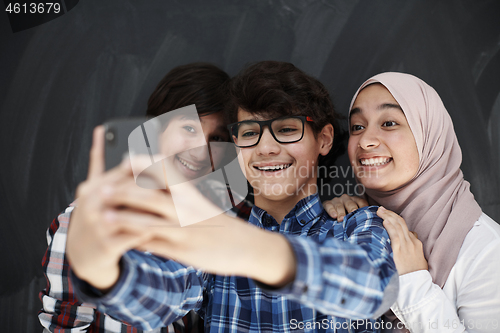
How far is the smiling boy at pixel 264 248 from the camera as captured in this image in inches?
19.8

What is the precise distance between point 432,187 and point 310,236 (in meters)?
0.46

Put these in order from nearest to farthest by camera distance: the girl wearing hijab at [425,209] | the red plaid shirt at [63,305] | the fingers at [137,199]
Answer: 1. the fingers at [137,199]
2. the girl wearing hijab at [425,209]
3. the red plaid shirt at [63,305]

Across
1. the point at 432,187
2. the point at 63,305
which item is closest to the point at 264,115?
the point at 432,187

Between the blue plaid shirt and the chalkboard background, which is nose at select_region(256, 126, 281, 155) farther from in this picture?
the chalkboard background

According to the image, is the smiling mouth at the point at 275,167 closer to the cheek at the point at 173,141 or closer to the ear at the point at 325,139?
the ear at the point at 325,139

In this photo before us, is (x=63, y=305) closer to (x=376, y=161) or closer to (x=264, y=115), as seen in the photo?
(x=264, y=115)

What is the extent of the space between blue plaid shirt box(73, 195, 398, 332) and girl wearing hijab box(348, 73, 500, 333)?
0.13m

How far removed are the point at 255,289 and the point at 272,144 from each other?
470 mm

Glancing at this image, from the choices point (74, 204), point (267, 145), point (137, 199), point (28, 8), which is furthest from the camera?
point (28, 8)

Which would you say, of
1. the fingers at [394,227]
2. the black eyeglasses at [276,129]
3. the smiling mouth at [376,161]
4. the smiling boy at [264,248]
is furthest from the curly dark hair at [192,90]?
the fingers at [394,227]

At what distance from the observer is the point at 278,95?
115 cm

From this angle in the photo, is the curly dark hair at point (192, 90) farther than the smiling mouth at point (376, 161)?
Yes

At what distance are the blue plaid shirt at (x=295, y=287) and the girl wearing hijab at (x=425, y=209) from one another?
0.43ft

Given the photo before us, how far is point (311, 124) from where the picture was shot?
1.19 meters
